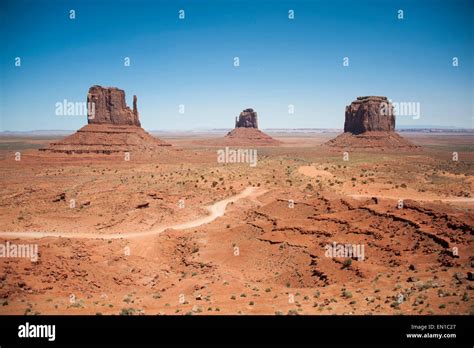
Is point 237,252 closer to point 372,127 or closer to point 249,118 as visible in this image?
point 372,127

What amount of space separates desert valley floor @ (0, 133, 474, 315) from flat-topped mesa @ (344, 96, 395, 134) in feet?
255

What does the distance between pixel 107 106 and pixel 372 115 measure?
277 feet

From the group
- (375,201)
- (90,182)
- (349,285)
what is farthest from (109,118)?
(349,285)

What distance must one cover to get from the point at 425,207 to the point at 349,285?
409 inches

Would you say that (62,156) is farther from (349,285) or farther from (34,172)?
(349,285)

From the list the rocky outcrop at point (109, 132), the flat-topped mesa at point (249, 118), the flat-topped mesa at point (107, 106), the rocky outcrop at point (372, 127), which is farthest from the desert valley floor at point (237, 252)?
the flat-topped mesa at point (249, 118)

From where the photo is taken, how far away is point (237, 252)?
2252cm

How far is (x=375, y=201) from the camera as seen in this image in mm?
25672

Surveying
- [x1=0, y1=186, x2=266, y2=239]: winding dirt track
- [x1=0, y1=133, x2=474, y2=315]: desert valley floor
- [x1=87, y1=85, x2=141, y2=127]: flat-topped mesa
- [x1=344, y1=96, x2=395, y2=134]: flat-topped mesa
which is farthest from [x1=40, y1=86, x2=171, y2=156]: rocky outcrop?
[x1=344, y1=96, x2=395, y2=134]: flat-topped mesa

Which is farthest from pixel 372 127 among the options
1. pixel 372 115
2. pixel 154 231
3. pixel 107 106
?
pixel 154 231

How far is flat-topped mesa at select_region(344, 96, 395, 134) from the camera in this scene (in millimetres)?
111875

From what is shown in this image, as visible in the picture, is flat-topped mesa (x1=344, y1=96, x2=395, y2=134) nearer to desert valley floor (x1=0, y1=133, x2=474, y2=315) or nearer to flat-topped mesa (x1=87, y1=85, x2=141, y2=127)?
flat-topped mesa (x1=87, y1=85, x2=141, y2=127)

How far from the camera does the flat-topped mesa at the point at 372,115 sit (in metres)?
112
